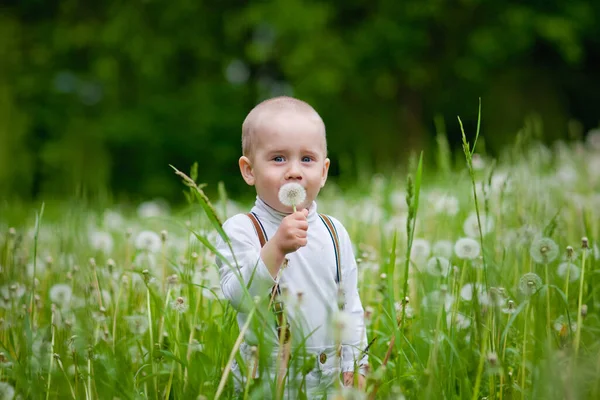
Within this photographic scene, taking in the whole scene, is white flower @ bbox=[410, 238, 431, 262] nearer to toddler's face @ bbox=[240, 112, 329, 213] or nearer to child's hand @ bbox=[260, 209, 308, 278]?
toddler's face @ bbox=[240, 112, 329, 213]

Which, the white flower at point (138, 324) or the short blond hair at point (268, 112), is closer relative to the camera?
the short blond hair at point (268, 112)

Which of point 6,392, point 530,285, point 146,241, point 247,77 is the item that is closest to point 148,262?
point 146,241

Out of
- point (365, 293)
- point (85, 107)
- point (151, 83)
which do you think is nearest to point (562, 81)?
point (151, 83)

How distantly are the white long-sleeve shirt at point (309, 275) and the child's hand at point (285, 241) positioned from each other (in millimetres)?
19

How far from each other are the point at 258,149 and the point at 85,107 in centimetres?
1425

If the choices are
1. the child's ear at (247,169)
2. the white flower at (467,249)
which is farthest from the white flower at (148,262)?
the white flower at (467,249)

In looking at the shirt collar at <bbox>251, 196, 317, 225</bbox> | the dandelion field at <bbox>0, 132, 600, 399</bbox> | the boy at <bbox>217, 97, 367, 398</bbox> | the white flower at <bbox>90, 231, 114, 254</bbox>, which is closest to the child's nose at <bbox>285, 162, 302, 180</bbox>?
the boy at <bbox>217, 97, 367, 398</bbox>

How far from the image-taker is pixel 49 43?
47.1ft

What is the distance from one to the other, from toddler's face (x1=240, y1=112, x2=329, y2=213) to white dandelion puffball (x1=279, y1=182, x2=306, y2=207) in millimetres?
84

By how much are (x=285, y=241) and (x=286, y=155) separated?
25cm

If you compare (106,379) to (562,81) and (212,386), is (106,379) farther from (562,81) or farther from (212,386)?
(562,81)

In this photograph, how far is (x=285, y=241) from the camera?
54.9 inches

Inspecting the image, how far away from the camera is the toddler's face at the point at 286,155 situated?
1.54m

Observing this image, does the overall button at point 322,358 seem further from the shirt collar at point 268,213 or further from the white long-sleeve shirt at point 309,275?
the shirt collar at point 268,213
